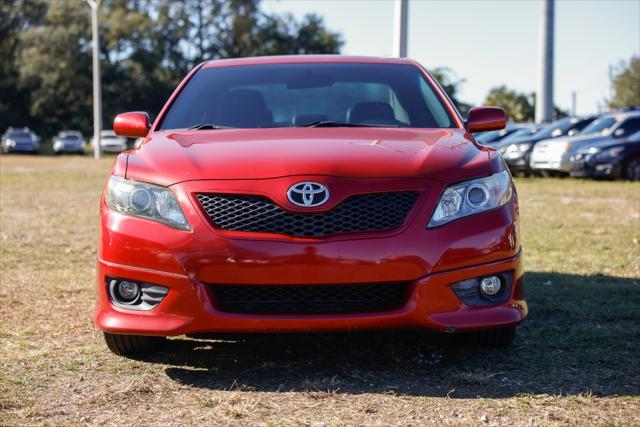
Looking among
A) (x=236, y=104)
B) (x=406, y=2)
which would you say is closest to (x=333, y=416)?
(x=236, y=104)

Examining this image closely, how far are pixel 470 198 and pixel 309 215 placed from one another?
727 millimetres

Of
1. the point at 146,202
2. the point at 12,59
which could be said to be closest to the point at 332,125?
the point at 146,202

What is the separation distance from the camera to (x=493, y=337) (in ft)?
14.6

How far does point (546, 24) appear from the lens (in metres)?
32.3

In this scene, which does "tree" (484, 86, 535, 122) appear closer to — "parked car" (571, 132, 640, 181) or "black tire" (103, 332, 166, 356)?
"parked car" (571, 132, 640, 181)

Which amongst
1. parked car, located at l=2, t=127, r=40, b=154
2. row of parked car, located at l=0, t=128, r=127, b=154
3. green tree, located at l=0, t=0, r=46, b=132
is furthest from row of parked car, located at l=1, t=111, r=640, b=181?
green tree, located at l=0, t=0, r=46, b=132

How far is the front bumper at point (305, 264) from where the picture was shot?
12.4 feet

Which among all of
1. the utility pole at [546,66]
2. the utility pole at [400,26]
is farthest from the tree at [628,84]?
the utility pole at [400,26]

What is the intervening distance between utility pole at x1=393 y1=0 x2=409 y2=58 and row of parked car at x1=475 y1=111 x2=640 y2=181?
6.71 m

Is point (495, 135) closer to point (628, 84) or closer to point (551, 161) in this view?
point (551, 161)

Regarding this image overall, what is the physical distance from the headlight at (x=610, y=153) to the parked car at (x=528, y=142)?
2879mm

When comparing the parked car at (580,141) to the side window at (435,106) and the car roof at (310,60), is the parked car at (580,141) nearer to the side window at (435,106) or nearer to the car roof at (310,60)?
the car roof at (310,60)

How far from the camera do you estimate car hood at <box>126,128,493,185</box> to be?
3.96 metres

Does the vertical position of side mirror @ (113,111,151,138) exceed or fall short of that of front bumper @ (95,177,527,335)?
it exceeds it
